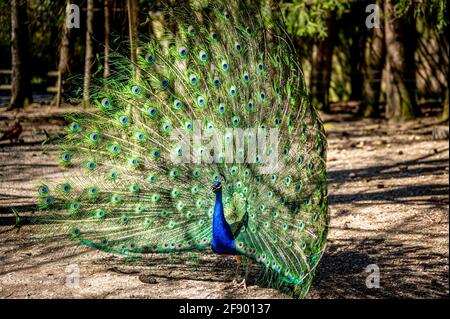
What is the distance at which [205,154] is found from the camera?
5199 millimetres

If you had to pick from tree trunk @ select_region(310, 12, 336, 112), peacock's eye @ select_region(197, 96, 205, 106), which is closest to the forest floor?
peacock's eye @ select_region(197, 96, 205, 106)

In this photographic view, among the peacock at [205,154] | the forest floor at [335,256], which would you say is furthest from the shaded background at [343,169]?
the peacock at [205,154]

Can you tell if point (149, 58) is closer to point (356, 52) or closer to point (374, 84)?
point (374, 84)

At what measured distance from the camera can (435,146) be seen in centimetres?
1235

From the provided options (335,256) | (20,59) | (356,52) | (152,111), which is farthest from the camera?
(356,52)

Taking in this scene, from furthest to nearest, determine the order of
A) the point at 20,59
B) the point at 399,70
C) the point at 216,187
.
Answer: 1. the point at 20,59
2. the point at 399,70
3. the point at 216,187

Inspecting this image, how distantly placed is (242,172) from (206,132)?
0.48m

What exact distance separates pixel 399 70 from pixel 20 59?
10.2 meters

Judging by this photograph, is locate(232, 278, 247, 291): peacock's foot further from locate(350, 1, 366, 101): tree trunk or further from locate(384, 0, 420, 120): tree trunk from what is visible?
locate(350, 1, 366, 101): tree trunk

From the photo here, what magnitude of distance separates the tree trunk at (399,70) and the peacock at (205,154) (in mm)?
9643

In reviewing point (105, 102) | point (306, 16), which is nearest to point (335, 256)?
point (105, 102)

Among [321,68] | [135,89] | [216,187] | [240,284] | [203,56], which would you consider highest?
[321,68]

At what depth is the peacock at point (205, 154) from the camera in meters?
4.98
